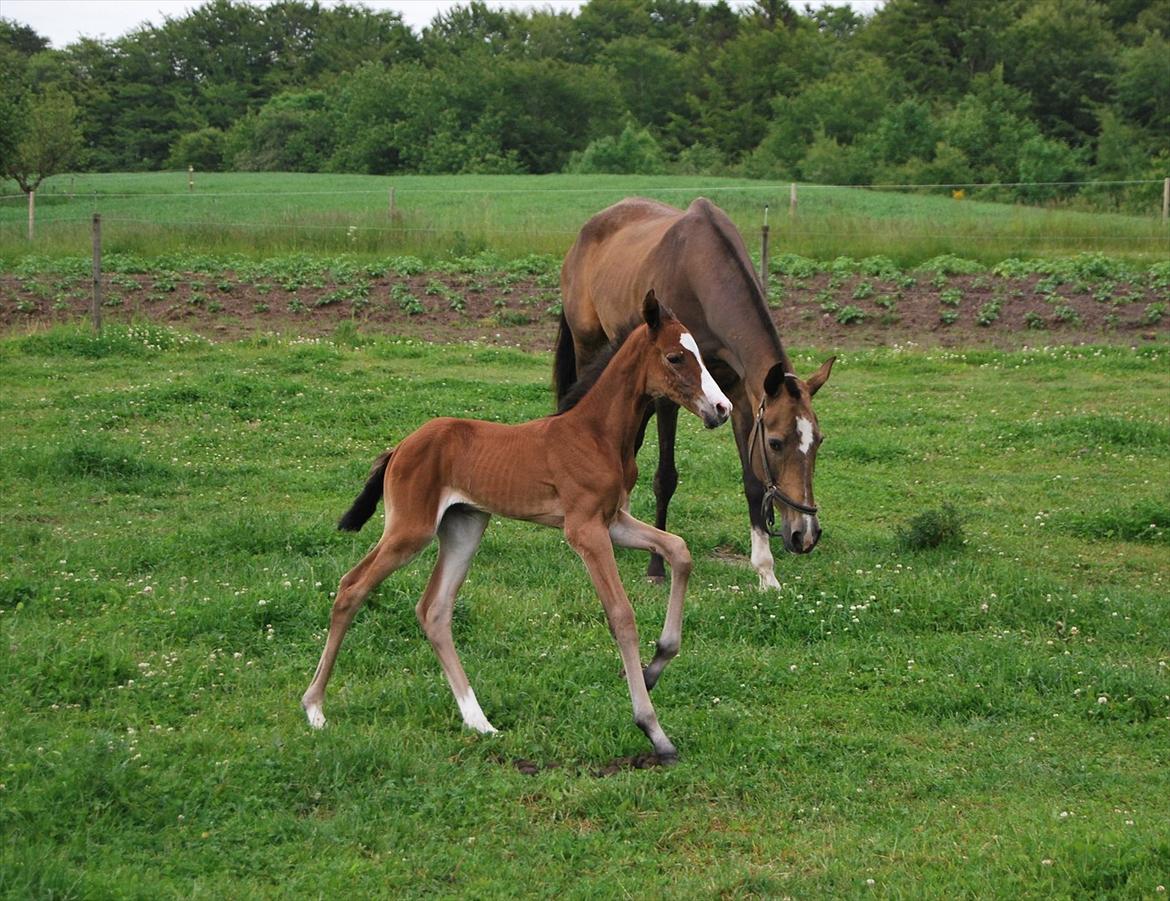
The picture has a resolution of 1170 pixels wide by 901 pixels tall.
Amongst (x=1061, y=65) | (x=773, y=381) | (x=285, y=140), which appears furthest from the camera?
(x=285, y=140)

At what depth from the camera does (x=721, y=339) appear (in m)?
8.10

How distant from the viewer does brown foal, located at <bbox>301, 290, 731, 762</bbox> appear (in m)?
5.33

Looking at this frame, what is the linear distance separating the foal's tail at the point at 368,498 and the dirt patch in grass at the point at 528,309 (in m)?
11.1

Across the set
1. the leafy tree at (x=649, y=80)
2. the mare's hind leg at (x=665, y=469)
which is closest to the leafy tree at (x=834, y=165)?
the leafy tree at (x=649, y=80)

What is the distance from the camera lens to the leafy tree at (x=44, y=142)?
39938mm

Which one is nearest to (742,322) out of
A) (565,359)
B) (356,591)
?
(565,359)

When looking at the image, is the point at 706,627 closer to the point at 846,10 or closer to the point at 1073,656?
the point at 1073,656

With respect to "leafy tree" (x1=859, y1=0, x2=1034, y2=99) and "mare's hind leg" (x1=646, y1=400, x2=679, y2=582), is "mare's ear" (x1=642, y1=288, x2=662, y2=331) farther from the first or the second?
"leafy tree" (x1=859, y1=0, x2=1034, y2=99)

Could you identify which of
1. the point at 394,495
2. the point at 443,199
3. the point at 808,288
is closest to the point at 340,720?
the point at 394,495

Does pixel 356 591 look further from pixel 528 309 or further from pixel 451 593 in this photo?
pixel 528 309

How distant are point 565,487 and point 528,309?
13.3 m

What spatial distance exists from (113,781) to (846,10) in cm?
8677

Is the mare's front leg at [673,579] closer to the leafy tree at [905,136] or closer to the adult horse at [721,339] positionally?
the adult horse at [721,339]

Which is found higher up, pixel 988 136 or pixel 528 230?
pixel 988 136
